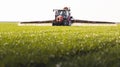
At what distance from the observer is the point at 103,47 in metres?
14.2

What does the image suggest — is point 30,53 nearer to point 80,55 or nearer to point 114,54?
point 80,55

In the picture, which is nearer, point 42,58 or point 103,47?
point 42,58

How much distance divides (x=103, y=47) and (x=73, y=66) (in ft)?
13.3

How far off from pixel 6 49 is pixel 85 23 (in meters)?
67.4

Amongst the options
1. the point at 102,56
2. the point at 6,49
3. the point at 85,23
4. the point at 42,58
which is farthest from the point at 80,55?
the point at 85,23

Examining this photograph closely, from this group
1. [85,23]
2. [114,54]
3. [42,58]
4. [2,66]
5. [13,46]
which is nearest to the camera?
[2,66]

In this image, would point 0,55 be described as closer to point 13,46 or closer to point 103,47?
point 13,46

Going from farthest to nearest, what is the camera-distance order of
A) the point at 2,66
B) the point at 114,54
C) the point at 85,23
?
the point at 85,23 → the point at 114,54 → the point at 2,66

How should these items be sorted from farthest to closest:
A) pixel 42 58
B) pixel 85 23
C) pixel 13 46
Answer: pixel 85 23 < pixel 13 46 < pixel 42 58

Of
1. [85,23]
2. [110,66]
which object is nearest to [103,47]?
[110,66]

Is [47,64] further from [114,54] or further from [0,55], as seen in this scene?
[114,54]

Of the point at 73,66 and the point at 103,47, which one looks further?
the point at 103,47

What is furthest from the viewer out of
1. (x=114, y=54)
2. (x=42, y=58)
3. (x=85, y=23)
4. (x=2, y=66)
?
(x=85, y=23)

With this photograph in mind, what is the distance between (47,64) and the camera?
1080 centimetres
